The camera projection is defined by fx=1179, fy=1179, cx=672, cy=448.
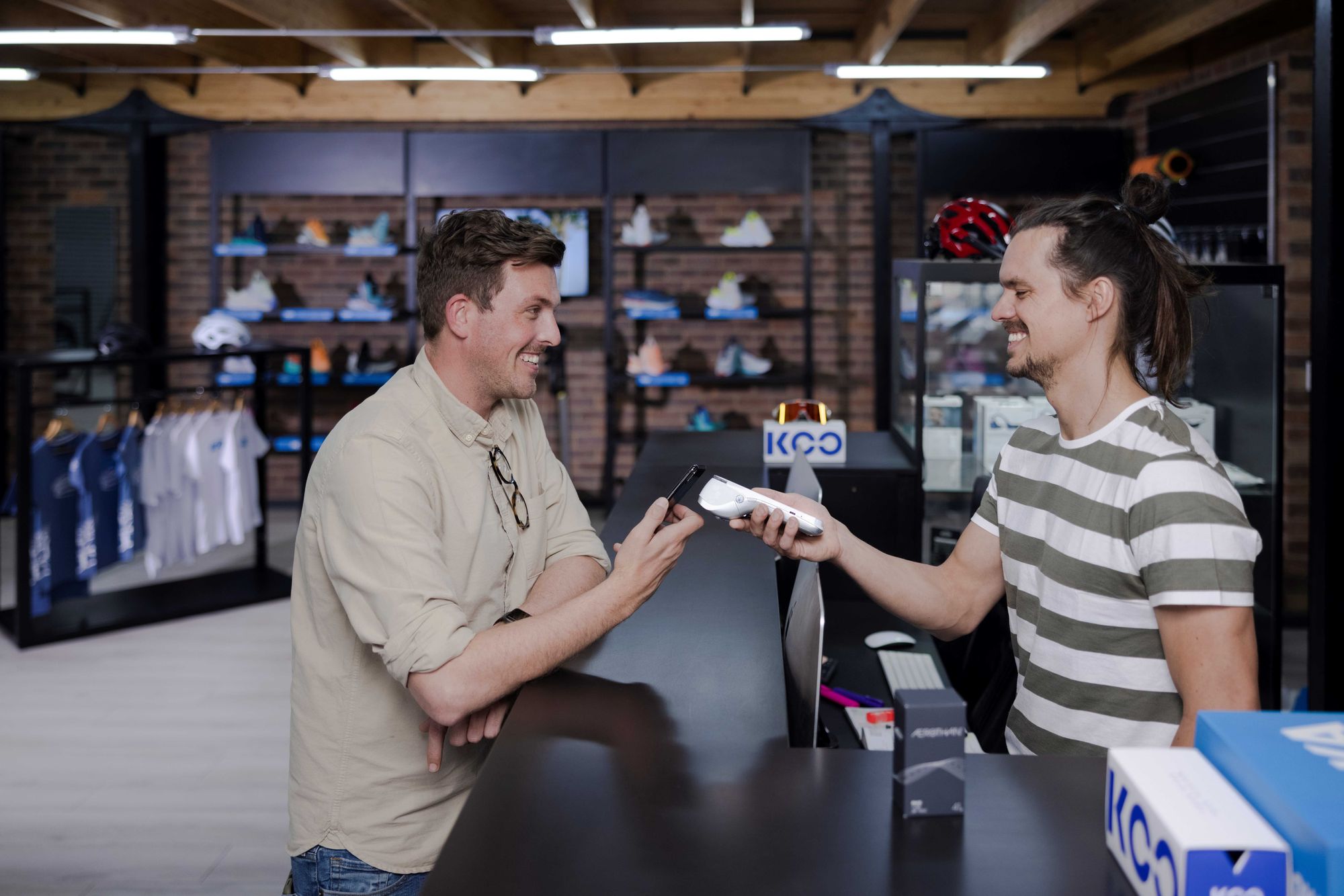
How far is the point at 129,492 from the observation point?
552 centimetres

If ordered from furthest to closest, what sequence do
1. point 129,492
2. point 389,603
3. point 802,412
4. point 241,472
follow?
point 241,472 < point 129,492 < point 802,412 < point 389,603

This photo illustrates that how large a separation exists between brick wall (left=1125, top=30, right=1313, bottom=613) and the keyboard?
326 cm

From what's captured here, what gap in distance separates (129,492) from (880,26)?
4.50 meters

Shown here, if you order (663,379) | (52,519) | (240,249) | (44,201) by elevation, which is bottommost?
(52,519)

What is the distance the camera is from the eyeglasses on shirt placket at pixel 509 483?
1.90 metres

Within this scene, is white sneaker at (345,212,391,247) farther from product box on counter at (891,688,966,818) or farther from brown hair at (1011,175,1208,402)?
product box on counter at (891,688,966,818)

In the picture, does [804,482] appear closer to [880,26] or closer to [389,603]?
[389,603]

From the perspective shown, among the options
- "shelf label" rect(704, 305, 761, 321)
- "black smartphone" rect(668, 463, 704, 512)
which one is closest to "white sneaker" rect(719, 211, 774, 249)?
"shelf label" rect(704, 305, 761, 321)

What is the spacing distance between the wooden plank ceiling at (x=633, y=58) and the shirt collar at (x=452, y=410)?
4556mm

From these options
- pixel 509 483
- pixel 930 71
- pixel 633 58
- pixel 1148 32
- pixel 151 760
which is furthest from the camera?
pixel 633 58

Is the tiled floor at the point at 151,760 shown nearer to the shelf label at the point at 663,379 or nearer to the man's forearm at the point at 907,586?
the man's forearm at the point at 907,586

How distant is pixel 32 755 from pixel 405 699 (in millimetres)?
2956

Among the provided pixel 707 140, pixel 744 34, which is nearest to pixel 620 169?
pixel 707 140

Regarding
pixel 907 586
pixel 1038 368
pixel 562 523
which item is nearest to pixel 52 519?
pixel 562 523
